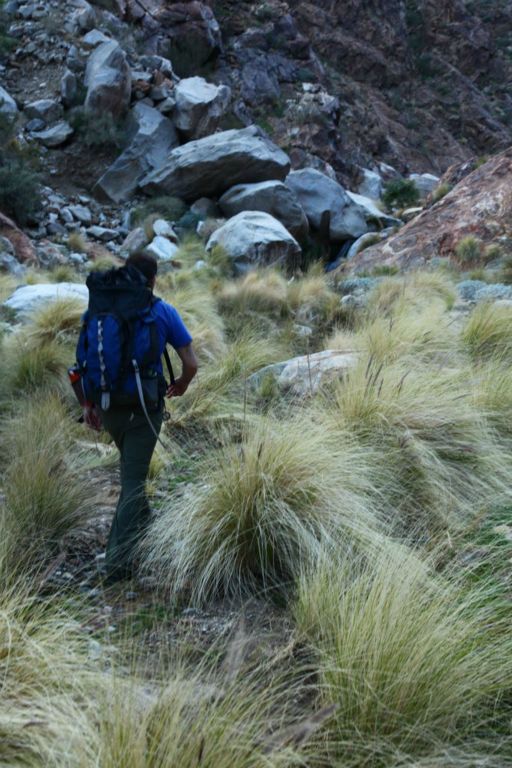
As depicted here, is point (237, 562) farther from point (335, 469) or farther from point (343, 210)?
point (343, 210)

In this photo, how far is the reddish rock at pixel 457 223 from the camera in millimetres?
11953

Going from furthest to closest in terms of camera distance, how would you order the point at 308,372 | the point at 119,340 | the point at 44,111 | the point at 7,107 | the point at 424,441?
1. the point at 44,111
2. the point at 7,107
3. the point at 308,372
4. the point at 424,441
5. the point at 119,340

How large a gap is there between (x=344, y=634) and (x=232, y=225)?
1262cm

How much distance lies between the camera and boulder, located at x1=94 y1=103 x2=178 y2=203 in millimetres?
18156

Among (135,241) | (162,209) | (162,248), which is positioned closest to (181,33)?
(162,209)

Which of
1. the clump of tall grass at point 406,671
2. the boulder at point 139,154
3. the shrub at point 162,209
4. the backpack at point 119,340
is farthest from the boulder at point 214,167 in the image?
the clump of tall grass at point 406,671

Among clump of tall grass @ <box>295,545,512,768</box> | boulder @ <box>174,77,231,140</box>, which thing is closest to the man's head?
clump of tall grass @ <box>295,545,512,768</box>

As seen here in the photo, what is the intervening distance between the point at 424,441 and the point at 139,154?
17280mm

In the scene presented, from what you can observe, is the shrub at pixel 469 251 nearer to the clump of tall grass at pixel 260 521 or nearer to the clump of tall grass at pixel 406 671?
the clump of tall grass at pixel 260 521

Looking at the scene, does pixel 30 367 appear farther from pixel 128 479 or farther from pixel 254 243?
pixel 254 243

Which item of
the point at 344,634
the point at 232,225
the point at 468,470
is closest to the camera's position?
the point at 344,634

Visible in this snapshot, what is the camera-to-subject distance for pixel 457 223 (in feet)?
40.7

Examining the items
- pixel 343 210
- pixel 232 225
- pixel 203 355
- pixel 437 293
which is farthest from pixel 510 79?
pixel 203 355

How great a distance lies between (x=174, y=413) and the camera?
5082 mm
